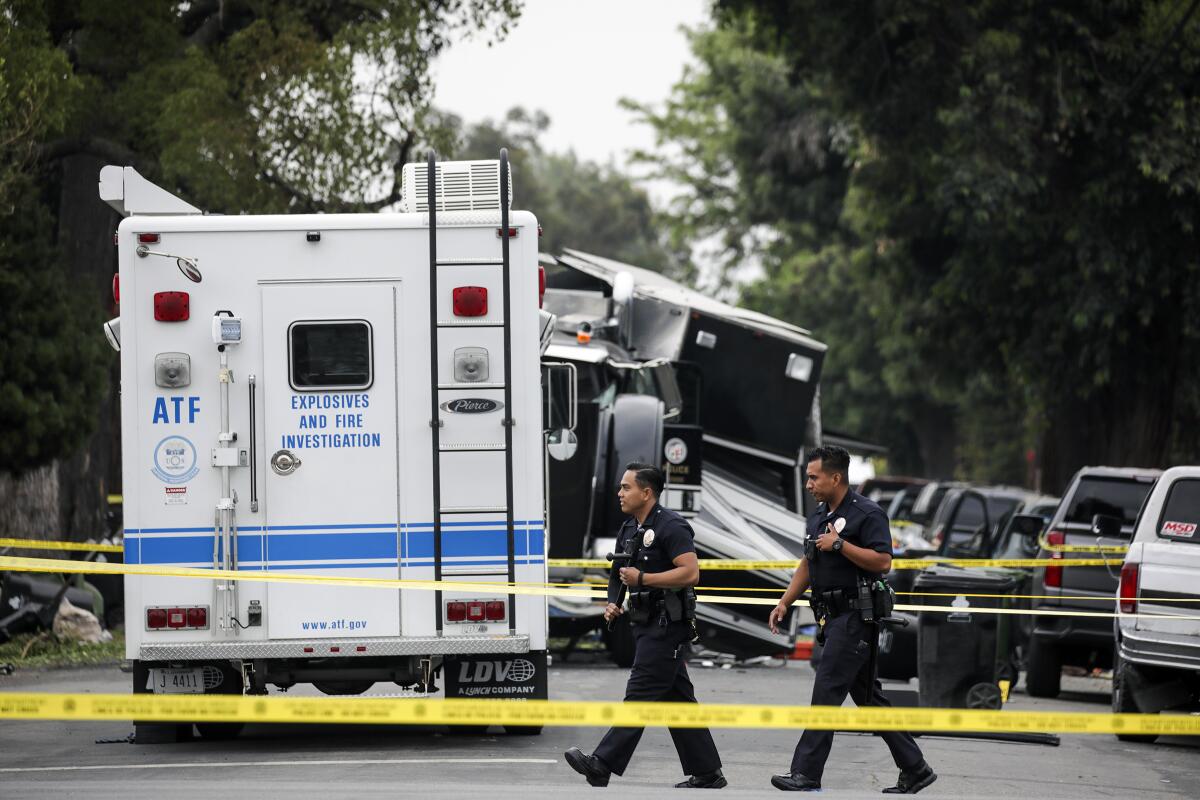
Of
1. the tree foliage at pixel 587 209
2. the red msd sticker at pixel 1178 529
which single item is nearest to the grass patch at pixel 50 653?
the red msd sticker at pixel 1178 529

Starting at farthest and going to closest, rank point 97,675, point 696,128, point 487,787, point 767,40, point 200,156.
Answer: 1. point 696,128
2. point 767,40
3. point 200,156
4. point 97,675
5. point 487,787

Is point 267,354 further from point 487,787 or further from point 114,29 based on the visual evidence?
point 114,29

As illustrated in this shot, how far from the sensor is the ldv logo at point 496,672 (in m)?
11.3

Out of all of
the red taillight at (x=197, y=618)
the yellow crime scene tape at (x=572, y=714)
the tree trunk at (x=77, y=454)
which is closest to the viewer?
the yellow crime scene tape at (x=572, y=714)

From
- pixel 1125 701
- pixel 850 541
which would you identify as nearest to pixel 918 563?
pixel 1125 701

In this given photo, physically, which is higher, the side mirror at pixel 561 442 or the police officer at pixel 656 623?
the side mirror at pixel 561 442

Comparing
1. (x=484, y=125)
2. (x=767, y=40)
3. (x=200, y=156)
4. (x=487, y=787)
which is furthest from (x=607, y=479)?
(x=484, y=125)

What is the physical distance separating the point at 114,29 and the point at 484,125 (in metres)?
66.4

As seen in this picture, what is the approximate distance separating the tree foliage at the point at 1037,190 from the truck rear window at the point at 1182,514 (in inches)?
430

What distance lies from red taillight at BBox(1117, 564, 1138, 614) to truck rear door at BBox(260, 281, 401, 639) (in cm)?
528

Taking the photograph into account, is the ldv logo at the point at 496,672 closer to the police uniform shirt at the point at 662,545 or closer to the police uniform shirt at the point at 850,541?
the police uniform shirt at the point at 662,545

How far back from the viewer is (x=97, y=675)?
16.5m

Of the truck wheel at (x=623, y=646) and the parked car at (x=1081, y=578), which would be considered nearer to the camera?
the parked car at (x=1081, y=578)

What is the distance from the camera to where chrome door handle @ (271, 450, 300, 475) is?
10.9 meters
